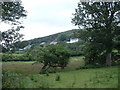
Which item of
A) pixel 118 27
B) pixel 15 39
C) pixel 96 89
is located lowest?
pixel 96 89

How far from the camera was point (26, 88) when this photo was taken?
5648 millimetres

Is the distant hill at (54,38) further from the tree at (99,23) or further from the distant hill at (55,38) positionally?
the tree at (99,23)

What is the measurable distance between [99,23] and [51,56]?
176 inches

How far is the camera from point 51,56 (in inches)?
509

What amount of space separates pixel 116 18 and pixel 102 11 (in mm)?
1157

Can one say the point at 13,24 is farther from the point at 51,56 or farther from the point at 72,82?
the point at 72,82

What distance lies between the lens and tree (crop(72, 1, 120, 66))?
45.8ft

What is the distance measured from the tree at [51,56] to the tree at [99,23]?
2283 millimetres

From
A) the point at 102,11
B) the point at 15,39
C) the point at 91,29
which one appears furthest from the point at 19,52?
the point at 102,11

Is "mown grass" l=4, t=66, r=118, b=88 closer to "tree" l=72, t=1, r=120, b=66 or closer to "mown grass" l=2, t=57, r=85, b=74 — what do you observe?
"mown grass" l=2, t=57, r=85, b=74

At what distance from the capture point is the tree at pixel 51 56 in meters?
13.1

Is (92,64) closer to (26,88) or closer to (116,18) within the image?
(116,18)

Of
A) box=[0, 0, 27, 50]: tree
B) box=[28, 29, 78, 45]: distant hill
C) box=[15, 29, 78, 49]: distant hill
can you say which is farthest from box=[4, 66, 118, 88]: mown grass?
box=[28, 29, 78, 45]: distant hill

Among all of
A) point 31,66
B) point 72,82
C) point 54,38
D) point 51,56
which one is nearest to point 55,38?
point 54,38
